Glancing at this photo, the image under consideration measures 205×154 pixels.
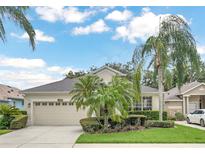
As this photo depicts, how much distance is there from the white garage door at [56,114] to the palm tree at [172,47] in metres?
6.99

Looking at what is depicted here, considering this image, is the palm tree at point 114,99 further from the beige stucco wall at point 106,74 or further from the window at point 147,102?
the window at point 147,102

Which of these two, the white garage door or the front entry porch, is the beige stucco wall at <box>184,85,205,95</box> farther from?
the white garage door

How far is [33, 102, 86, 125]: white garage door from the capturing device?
957 inches

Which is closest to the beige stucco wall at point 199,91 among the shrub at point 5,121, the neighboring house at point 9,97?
the shrub at point 5,121

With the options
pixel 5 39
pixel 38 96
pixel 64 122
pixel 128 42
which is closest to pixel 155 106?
pixel 128 42

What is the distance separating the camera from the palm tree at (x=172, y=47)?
20.0 m

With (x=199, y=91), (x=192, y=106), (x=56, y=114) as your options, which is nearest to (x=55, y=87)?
(x=56, y=114)

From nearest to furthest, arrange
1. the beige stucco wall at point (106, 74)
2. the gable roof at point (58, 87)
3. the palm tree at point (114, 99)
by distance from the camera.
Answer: the palm tree at point (114, 99) → the gable roof at point (58, 87) → the beige stucco wall at point (106, 74)

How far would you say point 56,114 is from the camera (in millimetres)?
24391

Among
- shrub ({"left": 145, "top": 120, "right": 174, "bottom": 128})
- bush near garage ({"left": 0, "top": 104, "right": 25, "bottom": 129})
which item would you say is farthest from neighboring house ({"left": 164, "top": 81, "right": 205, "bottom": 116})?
bush near garage ({"left": 0, "top": 104, "right": 25, "bottom": 129})

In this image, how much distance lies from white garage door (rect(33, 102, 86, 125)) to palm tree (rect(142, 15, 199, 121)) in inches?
275

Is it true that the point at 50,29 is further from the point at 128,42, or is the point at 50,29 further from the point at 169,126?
the point at 169,126

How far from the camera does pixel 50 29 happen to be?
2325cm
